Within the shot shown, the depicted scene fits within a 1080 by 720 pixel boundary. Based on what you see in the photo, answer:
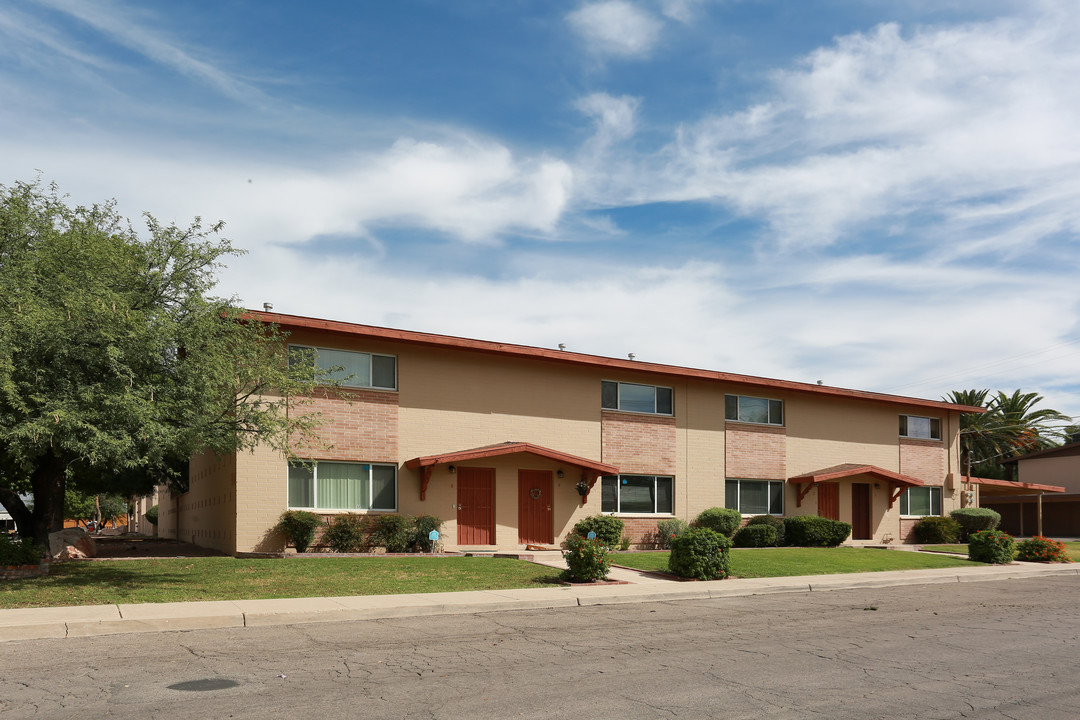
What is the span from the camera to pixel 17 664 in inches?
360

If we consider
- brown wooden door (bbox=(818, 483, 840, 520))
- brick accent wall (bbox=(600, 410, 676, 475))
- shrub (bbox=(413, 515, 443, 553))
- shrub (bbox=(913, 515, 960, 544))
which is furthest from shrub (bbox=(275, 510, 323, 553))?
shrub (bbox=(913, 515, 960, 544))

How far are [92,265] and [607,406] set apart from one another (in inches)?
647

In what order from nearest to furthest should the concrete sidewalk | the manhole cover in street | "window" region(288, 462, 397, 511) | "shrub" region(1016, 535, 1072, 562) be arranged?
1. the manhole cover in street
2. the concrete sidewalk
3. "window" region(288, 462, 397, 511)
4. "shrub" region(1016, 535, 1072, 562)

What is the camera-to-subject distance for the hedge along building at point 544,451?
22922mm

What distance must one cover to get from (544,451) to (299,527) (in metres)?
6.96

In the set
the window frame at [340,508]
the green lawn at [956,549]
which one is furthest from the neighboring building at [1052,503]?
the window frame at [340,508]

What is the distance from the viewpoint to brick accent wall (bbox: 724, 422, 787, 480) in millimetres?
30281

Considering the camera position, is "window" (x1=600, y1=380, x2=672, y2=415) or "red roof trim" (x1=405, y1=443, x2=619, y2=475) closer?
"red roof trim" (x1=405, y1=443, x2=619, y2=475)

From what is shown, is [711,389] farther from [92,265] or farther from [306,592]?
[92,265]

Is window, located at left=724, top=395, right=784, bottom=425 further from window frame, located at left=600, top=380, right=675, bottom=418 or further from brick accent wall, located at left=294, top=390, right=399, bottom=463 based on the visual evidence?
brick accent wall, located at left=294, top=390, right=399, bottom=463

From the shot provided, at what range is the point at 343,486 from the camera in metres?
23.1

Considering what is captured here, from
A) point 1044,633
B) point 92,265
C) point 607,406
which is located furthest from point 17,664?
point 607,406

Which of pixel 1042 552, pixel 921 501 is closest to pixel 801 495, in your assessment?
pixel 921 501

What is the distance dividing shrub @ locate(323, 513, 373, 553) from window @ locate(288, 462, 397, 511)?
1.77 ft
